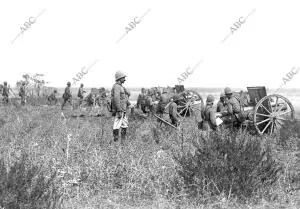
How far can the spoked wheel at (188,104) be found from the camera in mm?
14219

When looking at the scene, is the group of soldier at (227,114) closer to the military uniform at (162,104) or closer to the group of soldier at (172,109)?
the group of soldier at (172,109)

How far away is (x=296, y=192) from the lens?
16.3 ft

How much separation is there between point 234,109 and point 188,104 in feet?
17.3

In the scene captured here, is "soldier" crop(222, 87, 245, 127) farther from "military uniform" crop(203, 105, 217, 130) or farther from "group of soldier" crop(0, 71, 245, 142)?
"military uniform" crop(203, 105, 217, 130)

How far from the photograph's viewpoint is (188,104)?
1425 centimetres

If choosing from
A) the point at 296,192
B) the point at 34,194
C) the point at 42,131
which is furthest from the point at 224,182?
the point at 42,131

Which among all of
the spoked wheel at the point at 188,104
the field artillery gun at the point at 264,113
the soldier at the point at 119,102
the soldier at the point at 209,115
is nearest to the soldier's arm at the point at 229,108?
the soldier at the point at 209,115

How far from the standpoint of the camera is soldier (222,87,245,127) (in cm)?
899

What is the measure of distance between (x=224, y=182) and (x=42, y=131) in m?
5.48

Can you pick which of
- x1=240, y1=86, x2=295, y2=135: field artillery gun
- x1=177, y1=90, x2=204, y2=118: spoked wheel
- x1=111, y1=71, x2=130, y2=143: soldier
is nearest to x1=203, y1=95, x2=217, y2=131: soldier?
x1=240, y1=86, x2=295, y2=135: field artillery gun

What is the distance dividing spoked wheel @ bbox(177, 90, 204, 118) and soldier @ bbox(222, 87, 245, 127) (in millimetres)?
4691

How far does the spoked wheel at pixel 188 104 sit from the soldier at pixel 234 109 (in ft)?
15.4

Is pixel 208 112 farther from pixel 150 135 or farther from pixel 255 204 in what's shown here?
pixel 255 204

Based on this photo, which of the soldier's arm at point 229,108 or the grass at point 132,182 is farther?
the soldier's arm at point 229,108
